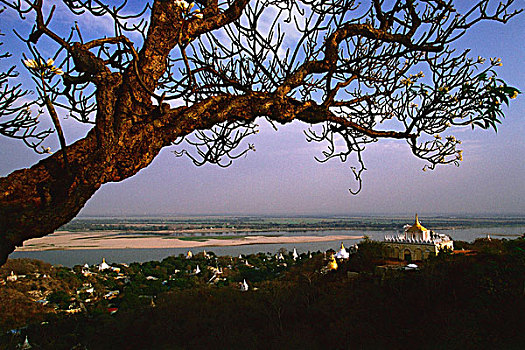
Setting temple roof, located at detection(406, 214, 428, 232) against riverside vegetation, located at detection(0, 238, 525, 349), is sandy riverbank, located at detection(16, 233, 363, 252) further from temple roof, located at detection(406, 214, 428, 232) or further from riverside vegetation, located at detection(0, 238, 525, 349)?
riverside vegetation, located at detection(0, 238, 525, 349)

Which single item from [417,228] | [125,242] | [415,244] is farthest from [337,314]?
[125,242]

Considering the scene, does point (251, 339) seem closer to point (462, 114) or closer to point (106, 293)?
point (462, 114)

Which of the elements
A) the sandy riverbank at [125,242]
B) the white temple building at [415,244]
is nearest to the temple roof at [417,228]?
the white temple building at [415,244]

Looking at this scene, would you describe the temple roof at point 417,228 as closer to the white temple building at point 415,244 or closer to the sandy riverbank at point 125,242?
the white temple building at point 415,244

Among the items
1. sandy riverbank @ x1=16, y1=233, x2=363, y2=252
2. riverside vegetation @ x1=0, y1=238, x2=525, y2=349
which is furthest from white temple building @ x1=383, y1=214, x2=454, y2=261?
sandy riverbank @ x1=16, y1=233, x2=363, y2=252

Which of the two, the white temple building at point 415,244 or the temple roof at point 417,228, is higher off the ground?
the temple roof at point 417,228

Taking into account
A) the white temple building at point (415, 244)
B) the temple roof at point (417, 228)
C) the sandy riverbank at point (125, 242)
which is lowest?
the sandy riverbank at point (125, 242)
